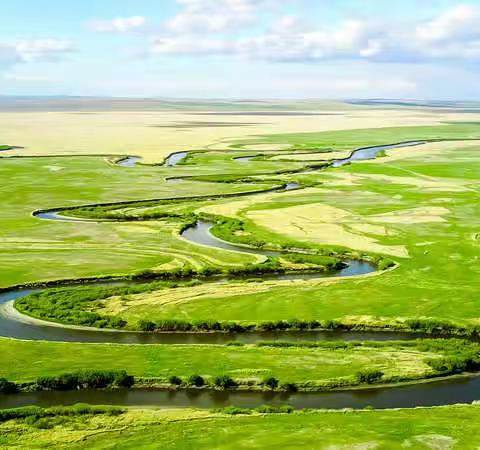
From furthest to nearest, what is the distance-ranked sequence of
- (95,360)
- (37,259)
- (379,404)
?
(37,259), (95,360), (379,404)

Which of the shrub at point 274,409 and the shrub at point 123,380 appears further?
the shrub at point 123,380

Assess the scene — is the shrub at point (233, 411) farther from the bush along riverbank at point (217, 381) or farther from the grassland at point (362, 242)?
the grassland at point (362, 242)

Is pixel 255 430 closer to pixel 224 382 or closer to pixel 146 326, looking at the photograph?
pixel 224 382

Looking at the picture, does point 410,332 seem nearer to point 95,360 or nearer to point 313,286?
point 313,286

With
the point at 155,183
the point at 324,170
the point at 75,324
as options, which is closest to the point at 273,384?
the point at 75,324

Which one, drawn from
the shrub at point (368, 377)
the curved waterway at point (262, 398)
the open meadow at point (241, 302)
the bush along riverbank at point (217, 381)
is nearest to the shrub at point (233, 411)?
the open meadow at point (241, 302)

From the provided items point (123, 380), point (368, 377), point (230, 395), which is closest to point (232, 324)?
point (230, 395)
